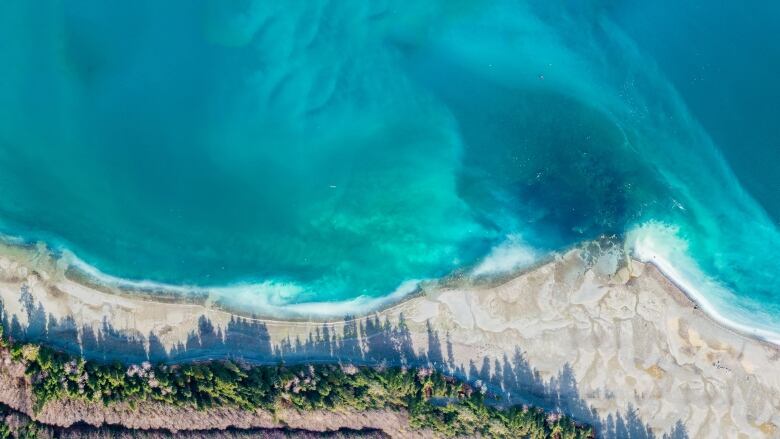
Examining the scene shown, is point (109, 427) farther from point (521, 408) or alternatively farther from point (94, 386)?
point (521, 408)

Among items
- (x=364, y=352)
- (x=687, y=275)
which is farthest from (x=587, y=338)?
(x=364, y=352)

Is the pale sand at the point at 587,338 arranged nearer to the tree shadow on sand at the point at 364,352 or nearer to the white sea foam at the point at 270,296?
the tree shadow on sand at the point at 364,352

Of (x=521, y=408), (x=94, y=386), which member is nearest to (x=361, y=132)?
(x=521, y=408)

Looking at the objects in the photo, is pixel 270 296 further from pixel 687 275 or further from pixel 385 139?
pixel 687 275

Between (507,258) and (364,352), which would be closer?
(364,352)

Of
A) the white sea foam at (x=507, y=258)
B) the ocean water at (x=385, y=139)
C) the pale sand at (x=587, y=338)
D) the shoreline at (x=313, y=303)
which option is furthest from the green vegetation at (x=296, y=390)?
the white sea foam at (x=507, y=258)
